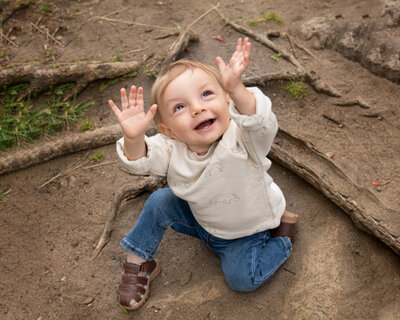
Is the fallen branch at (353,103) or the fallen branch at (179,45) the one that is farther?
the fallen branch at (179,45)

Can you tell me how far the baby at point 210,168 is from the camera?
2.17 m

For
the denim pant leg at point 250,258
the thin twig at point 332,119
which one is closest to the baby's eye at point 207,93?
the denim pant leg at point 250,258

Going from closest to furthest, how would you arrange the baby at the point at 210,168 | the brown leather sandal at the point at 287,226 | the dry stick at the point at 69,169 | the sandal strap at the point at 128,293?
the baby at the point at 210,168, the sandal strap at the point at 128,293, the brown leather sandal at the point at 287,226, the dry stick at the point at 69,169

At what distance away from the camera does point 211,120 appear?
2.36 metres

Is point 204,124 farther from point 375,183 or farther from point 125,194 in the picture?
point 375,183

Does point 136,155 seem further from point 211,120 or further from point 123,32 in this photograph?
point 123,32

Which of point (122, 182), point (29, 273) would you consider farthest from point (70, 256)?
point (122, 182)

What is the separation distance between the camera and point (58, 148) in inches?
150

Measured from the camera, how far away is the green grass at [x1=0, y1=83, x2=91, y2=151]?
4.02 metres

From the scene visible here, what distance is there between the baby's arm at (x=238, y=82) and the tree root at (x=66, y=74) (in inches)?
99.1

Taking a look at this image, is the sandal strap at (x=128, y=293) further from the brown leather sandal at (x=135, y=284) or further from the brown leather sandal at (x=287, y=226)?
the brown leather sandal at (x=287, y=226)

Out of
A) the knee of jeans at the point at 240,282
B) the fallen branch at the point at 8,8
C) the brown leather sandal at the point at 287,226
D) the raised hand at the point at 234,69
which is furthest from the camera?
the fallen branch at the point at 8,8

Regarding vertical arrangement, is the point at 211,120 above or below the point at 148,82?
above

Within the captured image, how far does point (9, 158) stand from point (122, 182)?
1098 millimetres
